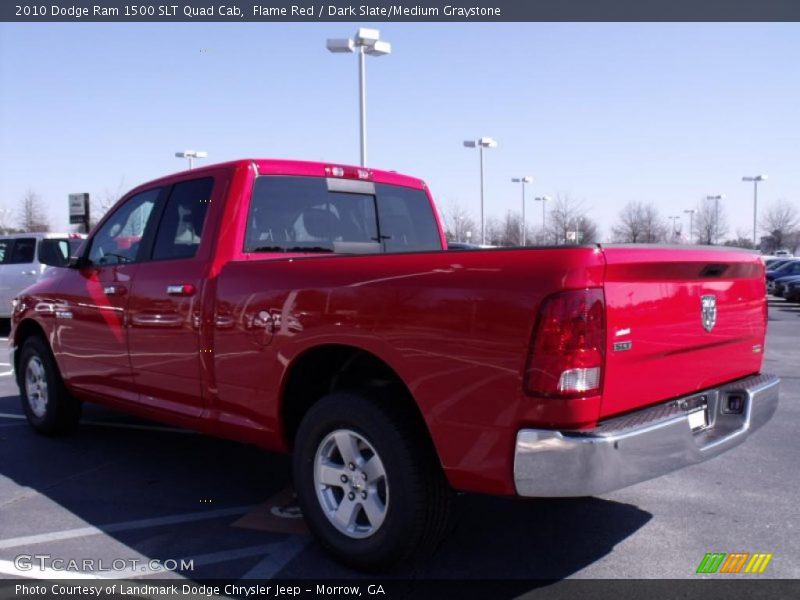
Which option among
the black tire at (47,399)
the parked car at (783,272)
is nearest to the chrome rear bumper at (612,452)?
the black tire at (47,399)

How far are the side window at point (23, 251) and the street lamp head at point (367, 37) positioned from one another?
861cm

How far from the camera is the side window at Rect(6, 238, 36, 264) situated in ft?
46.4

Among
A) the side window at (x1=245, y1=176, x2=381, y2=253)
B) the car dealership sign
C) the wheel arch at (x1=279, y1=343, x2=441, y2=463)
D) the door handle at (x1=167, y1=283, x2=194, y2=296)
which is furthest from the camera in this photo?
the car dealership sign

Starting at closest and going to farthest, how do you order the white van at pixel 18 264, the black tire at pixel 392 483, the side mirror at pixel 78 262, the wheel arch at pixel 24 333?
the black tire at pixel 392 483
the side mirror at pixel 78 262
the wheel arch at pixel 24 333
the white van at pixel 18 264

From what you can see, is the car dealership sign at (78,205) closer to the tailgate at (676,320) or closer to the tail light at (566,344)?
the tailgate at (676,320)

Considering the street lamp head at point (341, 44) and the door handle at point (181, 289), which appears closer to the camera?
the door handle at point (181, 289)

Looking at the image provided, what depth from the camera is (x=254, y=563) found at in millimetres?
3730

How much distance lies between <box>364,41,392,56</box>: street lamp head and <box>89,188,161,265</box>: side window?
13.9m

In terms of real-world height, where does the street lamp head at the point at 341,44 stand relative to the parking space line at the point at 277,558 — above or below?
above

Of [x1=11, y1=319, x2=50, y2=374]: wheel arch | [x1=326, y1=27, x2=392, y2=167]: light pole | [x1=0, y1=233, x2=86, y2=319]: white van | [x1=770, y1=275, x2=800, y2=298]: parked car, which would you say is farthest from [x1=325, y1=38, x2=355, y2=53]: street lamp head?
[x1=770, y1=275, x2=800, y2=298]: parked car

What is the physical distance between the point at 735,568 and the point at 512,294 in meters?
1.84

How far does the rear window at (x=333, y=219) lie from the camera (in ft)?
15.4

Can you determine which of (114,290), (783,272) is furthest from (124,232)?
(783,272)
